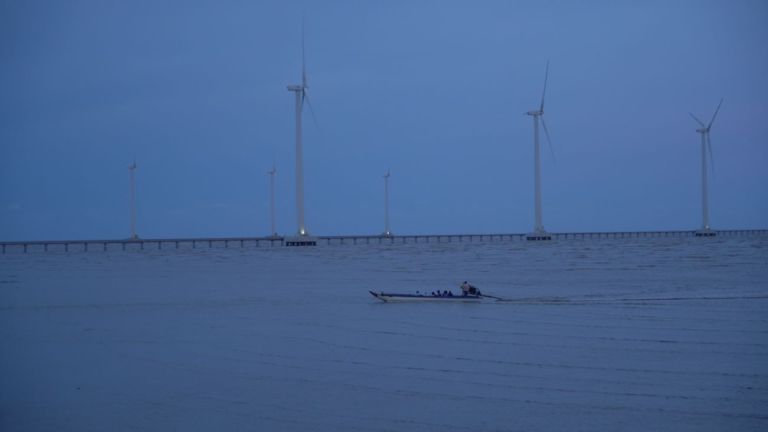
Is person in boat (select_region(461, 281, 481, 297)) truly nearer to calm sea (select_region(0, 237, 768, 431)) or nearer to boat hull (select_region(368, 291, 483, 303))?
boat hull (select_region(368, 291, 483, 303))

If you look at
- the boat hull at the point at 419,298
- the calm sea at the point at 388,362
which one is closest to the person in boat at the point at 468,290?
the boat hull at the point at 419,298

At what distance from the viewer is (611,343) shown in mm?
22797

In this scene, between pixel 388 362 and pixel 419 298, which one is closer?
pixel 388 362

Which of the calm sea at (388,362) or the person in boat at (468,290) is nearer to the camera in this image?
the calm sea at (388,362)

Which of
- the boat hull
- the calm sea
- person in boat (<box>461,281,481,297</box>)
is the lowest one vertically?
the calm sea

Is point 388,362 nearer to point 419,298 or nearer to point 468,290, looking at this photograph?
point 468,290

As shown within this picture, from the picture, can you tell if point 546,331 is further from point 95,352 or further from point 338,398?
point 95,352

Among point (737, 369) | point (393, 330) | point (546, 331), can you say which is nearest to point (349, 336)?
point (393, 330)

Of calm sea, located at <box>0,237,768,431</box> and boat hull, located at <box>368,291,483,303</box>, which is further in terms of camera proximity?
boat hull, located at <box>368,291,483,303</box>

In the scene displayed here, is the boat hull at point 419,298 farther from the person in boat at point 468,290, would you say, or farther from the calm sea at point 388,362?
the calm sea at point 388,362

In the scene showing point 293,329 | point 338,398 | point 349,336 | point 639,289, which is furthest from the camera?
point 639,289

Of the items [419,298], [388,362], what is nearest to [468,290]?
[419,298]

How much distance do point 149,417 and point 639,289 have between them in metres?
30.6

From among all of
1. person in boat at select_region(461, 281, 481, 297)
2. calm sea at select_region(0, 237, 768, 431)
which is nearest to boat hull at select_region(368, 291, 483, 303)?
person in boat at select_region(461, 281, 481, 297)
